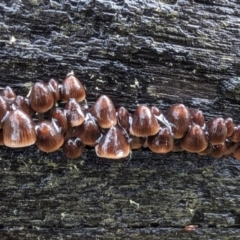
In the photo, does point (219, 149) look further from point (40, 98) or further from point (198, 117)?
point (40, 98)

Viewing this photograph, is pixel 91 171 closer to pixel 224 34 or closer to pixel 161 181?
pixel 161 181

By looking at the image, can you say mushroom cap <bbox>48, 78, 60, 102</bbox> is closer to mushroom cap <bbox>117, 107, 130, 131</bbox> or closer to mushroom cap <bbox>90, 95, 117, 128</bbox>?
mushroom cap <bbox>90, 95, 117, 128</bbox>

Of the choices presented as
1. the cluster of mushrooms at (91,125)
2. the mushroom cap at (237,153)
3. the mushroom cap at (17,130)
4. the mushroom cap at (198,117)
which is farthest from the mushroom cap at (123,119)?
the mushroom cap at (237,153)

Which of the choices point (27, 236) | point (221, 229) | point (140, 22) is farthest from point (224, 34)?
point (27, 236)

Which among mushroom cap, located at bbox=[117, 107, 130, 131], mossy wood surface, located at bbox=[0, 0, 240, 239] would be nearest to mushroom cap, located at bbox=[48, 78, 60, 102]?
mossy wood surface, located at bbox=[0, 0, 240, 239]

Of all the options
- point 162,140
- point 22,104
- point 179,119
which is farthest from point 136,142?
point 22,104

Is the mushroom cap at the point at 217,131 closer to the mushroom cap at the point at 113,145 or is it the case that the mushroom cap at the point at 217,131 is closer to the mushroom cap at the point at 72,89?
→ the mushroom cap at the point at 113,145
